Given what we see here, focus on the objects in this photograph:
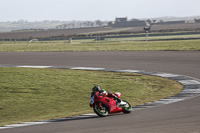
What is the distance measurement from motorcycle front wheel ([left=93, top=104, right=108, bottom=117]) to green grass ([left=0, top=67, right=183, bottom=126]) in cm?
222

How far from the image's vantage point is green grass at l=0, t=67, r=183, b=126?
58.2ft

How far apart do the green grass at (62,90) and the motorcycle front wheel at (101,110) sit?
2.22 meters

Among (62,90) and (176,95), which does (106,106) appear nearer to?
(176,95)

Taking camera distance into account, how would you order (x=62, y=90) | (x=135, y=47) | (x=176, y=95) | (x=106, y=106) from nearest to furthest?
(x=106, y=106), (x=176, y=95), (x=62, y=90), (x=135, y=47)

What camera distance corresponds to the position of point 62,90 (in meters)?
22.2

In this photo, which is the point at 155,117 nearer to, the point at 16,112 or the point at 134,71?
the point at 16,112

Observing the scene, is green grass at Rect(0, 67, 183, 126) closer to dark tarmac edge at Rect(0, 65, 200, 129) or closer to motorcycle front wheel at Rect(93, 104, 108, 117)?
dark tarmac edge at Rect(0, 65, 200, 129)

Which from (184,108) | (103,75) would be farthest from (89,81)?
(184,108)

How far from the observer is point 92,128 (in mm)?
10969

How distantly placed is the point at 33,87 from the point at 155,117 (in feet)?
40.0

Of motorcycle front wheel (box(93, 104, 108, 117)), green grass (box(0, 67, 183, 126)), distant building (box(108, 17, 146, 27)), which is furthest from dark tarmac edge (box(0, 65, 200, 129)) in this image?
distant building (box(108, 17, 146, 27))

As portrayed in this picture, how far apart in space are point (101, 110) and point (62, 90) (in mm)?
9149

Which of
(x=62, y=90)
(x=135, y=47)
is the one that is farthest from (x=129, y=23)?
(x=62, y=90)

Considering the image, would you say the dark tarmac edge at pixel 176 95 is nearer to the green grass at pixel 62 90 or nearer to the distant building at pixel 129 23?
the green grass at pixel 62 90
